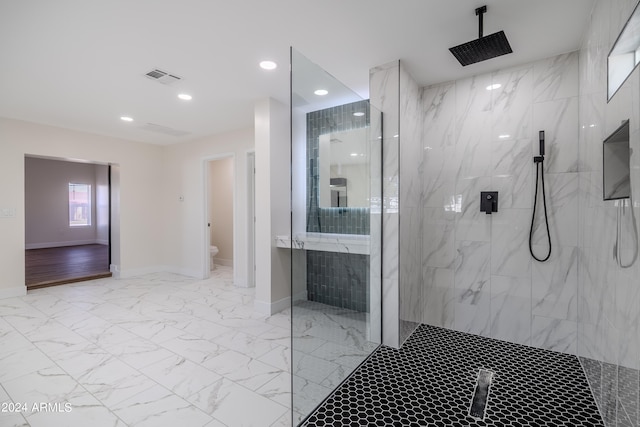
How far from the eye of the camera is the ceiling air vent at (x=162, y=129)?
4.78 meters

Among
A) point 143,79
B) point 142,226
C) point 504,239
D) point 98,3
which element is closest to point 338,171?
point 504,239

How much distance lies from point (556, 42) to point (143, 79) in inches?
145

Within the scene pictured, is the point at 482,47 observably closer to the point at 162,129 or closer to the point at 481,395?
the point at 481,395

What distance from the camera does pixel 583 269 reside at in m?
2.35

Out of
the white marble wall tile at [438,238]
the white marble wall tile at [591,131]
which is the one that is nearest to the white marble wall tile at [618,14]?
the white marble wall tile at [591,131]

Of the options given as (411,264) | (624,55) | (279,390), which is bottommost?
(279,390)

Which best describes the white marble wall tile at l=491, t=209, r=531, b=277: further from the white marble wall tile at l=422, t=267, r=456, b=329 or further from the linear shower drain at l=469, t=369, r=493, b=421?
the linear shower drain at l=469, t=369, r=493, b=421

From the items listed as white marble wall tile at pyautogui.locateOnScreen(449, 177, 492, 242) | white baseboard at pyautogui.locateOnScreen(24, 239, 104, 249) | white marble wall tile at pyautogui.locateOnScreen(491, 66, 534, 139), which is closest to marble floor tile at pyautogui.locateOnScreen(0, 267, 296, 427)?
white marble wall tile at pyautogui.locateOnScreen(449, 177, 492, 242)

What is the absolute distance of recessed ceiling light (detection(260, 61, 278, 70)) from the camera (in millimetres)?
2749

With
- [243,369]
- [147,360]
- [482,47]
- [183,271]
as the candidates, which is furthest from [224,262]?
[482,47]

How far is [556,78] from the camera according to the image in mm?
2623

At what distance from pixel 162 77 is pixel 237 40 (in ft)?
3.63

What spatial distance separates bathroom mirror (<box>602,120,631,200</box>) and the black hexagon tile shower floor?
133 cm

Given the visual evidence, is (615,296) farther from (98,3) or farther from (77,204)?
(77,204)
